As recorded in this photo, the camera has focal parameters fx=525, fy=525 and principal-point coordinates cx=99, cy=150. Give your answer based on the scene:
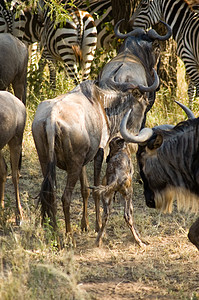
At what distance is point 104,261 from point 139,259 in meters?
0.31

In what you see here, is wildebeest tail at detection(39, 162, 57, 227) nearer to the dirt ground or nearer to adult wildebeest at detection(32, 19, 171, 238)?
adult wildebeest at detection(32, 19, 171, 238)

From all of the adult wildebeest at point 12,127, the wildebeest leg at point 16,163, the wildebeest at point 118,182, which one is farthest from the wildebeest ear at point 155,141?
the wildebeest leg at point 16,163

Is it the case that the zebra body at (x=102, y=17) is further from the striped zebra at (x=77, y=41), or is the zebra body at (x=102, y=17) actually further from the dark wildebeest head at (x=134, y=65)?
the dark wildebeest head at (x=134, y=65)

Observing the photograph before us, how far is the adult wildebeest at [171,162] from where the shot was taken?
13.6 feet

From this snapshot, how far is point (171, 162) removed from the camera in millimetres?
4207

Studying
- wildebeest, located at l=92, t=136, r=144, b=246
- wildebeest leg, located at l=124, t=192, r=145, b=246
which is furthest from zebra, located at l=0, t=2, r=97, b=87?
wildebeest leg, located at l=124, t=192, r=145, b=246

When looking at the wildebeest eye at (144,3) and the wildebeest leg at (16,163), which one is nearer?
the wildebeest leg at (16,163)

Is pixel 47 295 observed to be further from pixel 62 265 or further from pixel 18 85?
pixel 18 85

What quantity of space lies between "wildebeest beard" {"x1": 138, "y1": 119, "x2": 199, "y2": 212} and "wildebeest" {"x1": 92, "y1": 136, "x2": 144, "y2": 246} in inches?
14.1

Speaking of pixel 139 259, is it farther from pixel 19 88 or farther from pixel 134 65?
pixel 19 88

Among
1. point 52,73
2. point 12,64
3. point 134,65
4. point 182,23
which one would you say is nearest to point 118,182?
point 134,65

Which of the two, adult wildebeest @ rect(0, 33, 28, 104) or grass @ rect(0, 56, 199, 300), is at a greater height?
adult wildebeest @ rect(0, 33, 28, 104)

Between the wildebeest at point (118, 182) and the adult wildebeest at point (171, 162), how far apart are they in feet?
1.18

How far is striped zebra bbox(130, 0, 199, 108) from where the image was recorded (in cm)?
837
